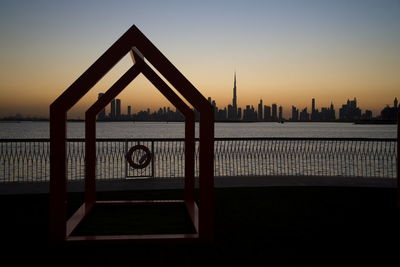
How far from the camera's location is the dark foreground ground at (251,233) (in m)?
4.88

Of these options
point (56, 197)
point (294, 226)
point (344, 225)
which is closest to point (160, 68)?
point (56, 197)

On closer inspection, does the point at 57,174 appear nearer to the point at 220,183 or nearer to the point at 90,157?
the point at 90,157

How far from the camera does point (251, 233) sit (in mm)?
6016

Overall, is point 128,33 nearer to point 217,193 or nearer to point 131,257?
point 131,257

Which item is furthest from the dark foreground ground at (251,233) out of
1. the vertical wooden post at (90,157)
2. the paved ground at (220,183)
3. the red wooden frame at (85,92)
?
the paved ground at (220,183)

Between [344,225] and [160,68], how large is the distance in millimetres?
3773

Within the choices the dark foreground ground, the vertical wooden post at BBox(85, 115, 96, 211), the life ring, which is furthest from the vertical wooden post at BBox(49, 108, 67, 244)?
the life ring

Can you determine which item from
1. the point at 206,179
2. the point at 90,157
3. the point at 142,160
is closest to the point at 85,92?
the point at 206,179

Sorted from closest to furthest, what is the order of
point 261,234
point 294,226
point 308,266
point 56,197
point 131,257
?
point 308,266 → point 131,257 → point 56,197 → point 261,234 → point 294,226

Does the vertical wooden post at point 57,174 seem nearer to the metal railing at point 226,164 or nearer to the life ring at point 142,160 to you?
the metal railing at point 226,164

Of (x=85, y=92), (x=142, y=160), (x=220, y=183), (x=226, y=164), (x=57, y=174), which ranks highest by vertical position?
(x=85, y=92)

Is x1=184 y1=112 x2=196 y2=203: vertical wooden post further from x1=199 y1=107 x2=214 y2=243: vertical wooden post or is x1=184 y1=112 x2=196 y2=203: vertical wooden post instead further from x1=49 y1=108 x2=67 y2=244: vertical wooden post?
x1=49 y1=108 x2=67 y2=244: vertical wooden post

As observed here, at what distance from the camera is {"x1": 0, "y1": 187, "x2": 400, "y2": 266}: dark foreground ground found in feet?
16.0

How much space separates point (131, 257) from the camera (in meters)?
4.97
